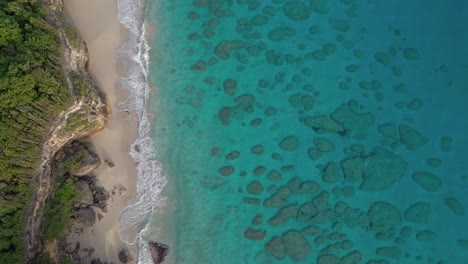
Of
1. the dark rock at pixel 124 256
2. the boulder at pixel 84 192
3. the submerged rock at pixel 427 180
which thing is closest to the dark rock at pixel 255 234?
the dark rock at pixel 124 256

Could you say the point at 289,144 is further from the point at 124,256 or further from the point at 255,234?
the point at 124,256

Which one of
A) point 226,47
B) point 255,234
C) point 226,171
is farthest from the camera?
point 226,47

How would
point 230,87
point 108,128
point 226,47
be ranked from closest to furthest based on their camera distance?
1. point 108,128
2. point 230,87
3. point 226,47

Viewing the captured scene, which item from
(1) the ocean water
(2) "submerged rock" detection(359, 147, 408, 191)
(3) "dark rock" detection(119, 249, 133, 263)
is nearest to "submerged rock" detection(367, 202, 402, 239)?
(1) the ocean water

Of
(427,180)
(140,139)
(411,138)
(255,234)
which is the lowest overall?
(255,234)

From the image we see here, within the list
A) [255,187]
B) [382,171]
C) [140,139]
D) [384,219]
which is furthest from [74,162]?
[384,219]

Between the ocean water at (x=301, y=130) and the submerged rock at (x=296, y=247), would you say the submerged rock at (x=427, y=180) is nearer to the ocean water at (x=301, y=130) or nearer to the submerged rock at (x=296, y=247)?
the ocean water at (x=301, y=130)

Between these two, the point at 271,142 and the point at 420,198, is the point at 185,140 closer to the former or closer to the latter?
the point at 271,142
